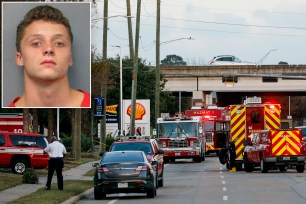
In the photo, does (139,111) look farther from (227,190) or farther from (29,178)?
(227,190)

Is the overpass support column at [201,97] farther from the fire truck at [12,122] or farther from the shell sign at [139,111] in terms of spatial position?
the fire truck at [12,122]

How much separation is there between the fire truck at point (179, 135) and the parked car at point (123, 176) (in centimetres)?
2872

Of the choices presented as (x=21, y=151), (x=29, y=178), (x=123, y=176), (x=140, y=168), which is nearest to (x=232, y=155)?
(x=21, y=151)

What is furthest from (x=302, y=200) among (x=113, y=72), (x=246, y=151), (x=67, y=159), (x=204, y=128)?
(x=113, y=72)

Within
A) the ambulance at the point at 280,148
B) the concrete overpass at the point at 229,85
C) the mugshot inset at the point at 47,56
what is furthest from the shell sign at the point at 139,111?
the mugshot inset at the point at 47,56

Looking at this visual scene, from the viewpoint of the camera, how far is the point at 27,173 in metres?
34.2

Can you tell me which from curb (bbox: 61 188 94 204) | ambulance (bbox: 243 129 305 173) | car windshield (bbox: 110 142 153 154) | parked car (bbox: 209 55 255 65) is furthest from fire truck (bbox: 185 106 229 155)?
curb (bbox: 61 188 94 204)

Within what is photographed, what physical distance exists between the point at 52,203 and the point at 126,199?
366cm

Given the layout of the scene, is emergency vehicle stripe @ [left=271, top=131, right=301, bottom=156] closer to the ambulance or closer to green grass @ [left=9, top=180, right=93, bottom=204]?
the ambulance

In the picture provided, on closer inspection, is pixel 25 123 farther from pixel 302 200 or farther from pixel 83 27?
pixel 302 200

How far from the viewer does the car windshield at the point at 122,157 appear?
28.0 meters

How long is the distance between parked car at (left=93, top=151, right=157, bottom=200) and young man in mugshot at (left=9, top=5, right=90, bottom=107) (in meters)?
5.11

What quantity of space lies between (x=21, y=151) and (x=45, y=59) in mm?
10371

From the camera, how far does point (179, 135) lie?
57000mm
